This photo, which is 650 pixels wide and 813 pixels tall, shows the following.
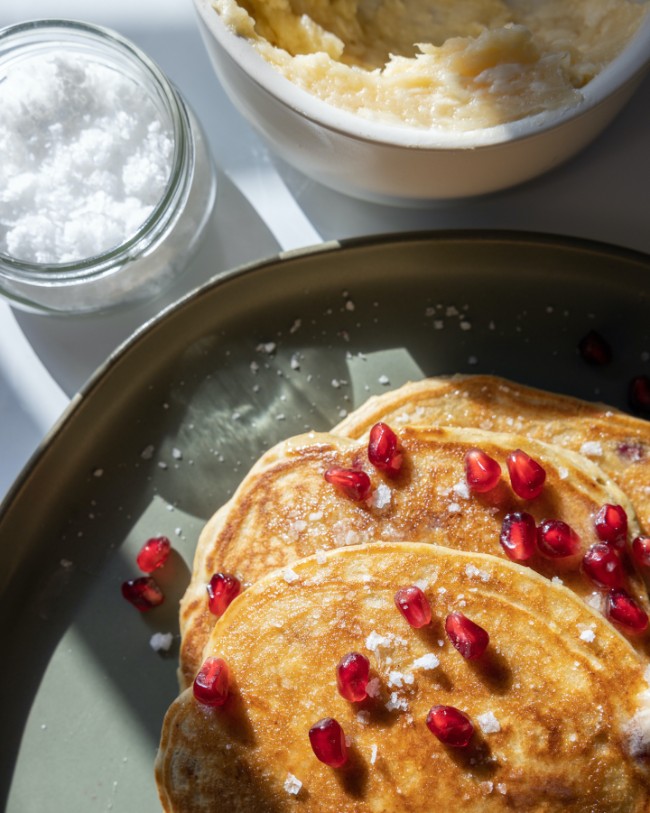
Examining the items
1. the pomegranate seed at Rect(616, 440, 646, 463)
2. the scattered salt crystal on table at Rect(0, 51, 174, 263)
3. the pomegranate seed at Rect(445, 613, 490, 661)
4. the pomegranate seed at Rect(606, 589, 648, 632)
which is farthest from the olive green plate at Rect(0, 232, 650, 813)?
the pomegranate seed at Rect(445, 613, 490, 661)

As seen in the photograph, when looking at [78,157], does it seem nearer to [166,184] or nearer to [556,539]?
[166,184]

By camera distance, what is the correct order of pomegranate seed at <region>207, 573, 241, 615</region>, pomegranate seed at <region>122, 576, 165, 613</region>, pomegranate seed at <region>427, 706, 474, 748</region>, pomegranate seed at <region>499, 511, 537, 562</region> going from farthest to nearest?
1. pomegranate seed at <region>122, 576, 165, 613</region>
2. pomegranate seed at <region>207, 573, 241, 615</region>
3. pomegranate seed at <region>499, 511, 537, 562</region>
4. pomegranate seed at <region>427, 706, 474, 748</region>

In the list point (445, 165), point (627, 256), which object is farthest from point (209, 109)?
point (627, 256)

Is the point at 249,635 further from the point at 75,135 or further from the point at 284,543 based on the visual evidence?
the point at 75,135

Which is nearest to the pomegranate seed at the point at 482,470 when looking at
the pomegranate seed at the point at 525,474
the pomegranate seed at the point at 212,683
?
the pomegranate seed at the point at 525,474

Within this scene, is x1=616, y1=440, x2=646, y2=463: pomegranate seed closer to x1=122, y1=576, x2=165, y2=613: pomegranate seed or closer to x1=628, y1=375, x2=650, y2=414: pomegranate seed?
x1=628, y1=375, x2=650, y2=414: pomegranate seed

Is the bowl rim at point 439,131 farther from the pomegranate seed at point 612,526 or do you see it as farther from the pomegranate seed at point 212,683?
the pomegranate seed at point 212,683

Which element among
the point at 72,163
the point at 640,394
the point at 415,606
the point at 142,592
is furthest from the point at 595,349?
the point at 72,163
